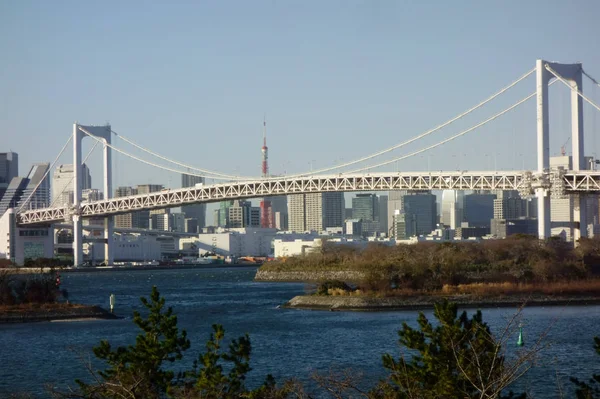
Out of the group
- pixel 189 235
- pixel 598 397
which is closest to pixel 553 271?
pixel 598 397

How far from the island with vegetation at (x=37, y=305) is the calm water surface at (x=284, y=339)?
0.77 metres

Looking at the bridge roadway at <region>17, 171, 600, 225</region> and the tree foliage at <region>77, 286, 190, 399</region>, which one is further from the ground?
the bridge roadway at <region>17, 171, 600, 225</region>

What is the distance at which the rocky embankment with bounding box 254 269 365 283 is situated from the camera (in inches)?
1531

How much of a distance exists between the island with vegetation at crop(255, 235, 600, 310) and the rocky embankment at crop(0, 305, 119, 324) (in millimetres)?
5009

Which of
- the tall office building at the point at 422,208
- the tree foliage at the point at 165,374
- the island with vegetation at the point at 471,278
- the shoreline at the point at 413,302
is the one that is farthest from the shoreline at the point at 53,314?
the tall office building at the point at 422,208

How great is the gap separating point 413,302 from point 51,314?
830 centimetres

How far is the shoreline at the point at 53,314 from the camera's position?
82.1 feet

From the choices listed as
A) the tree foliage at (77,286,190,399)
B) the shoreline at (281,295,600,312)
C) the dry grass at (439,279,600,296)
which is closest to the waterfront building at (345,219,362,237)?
the dry grass at (439,279,600,296)

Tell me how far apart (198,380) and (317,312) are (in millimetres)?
15725

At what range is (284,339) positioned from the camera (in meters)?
20.5

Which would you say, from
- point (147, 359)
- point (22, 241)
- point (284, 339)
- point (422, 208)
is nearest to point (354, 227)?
point (422, 208)

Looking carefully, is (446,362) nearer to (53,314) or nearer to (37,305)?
(53,314)

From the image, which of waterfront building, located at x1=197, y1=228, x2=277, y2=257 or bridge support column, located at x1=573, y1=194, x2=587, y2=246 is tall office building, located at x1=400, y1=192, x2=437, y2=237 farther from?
bridge support column, located at x1=573, y1=194, x2=587, y2=246

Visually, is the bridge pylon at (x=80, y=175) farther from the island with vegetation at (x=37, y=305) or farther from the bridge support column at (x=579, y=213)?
the island with vegetation at (x=37, y=305)
